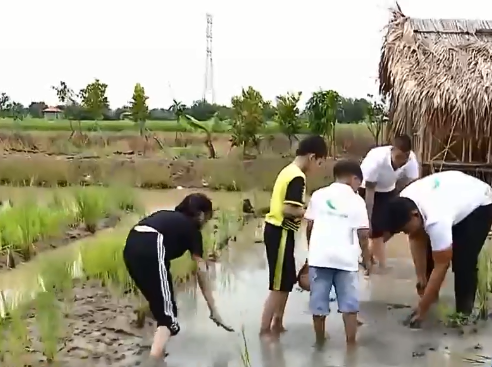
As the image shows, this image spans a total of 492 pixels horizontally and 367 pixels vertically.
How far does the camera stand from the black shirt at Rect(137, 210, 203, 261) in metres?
4.60

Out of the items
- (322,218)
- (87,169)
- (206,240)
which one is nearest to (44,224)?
(206,240)

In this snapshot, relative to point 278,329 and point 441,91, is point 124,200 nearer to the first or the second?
point 441,91

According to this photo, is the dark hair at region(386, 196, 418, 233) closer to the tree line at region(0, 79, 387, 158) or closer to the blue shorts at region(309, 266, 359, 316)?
the blue shorts at region(309, 266, 359, 316)

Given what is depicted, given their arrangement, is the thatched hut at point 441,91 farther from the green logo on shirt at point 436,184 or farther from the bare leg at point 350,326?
the bare leg at point 350,326

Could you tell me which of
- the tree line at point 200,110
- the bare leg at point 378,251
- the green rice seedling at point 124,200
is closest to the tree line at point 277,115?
the tree line at point 200,110

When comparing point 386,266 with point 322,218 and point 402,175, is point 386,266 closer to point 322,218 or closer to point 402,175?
point 402,175

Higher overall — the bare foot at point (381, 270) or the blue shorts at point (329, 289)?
the blue shorts at point (329, 289)

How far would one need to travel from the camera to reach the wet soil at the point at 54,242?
25.5 feet

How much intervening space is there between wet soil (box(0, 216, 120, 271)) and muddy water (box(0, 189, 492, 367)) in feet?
7.31

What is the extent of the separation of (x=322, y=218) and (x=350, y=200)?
22cm

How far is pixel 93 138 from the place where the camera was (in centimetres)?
2678

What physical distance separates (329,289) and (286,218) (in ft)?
1.87

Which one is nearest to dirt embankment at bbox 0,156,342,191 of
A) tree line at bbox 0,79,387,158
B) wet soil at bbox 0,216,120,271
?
tree line at bbox 0,79,387,158

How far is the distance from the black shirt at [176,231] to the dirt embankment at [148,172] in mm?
10085
